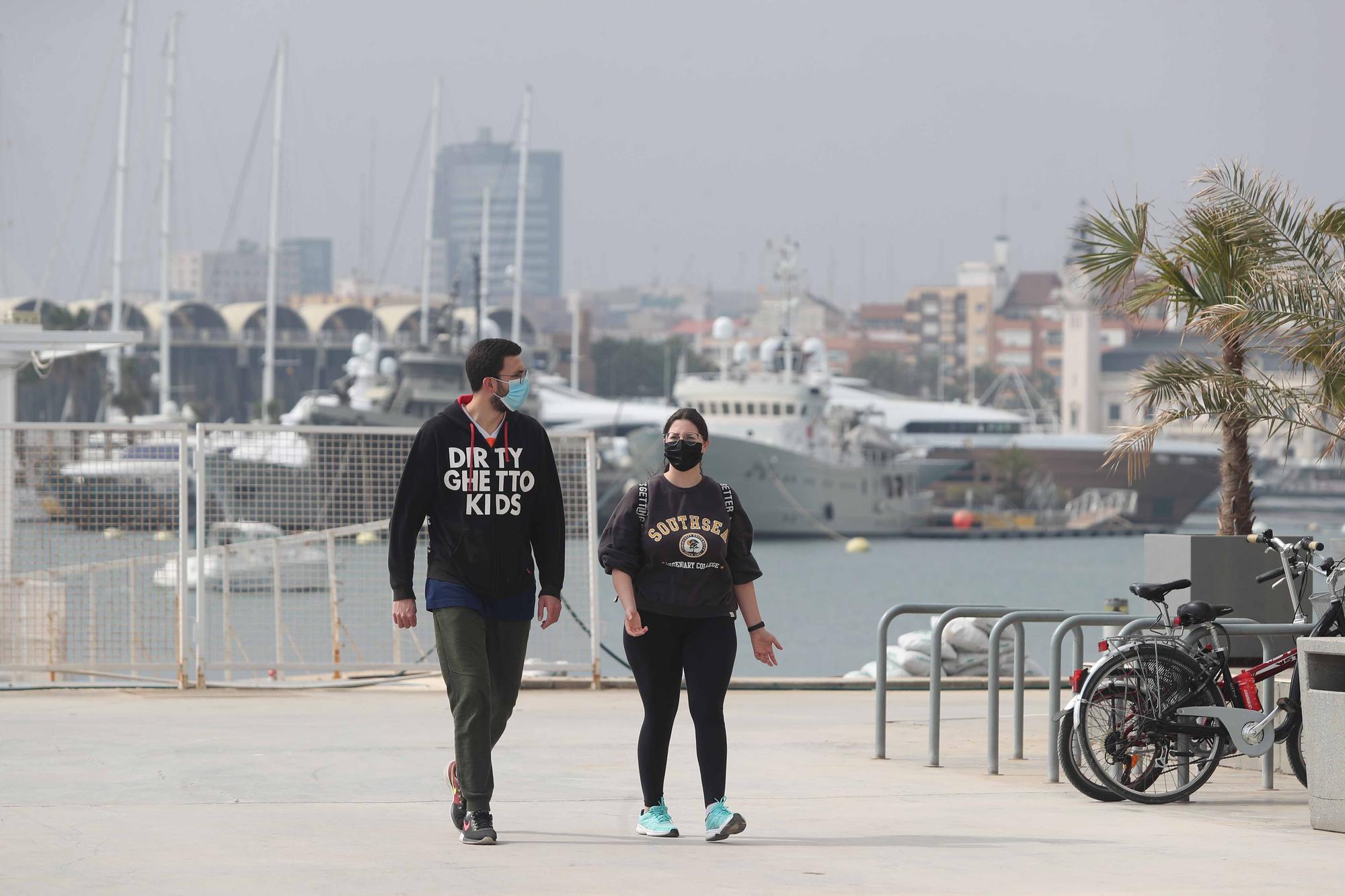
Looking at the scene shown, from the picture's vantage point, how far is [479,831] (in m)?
6.11

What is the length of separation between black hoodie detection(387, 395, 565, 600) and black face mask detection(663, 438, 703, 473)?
42 cm

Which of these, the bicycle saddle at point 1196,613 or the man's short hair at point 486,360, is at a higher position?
the man's short hair at point 486,360

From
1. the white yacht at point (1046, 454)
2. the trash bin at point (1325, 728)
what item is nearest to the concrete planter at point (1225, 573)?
the trash bin at point (1325, 728)

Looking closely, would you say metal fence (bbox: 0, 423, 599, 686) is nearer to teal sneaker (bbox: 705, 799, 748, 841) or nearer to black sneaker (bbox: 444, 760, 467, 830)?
black sneaker (bbox: 444, 760, 467, 830)

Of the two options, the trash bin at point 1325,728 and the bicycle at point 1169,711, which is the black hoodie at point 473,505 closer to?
the bicycle at point 1169,711

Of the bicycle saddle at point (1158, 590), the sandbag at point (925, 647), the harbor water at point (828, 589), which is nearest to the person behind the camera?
the bicycle saddle at point (1158, 590)

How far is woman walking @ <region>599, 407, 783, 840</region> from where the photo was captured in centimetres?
634

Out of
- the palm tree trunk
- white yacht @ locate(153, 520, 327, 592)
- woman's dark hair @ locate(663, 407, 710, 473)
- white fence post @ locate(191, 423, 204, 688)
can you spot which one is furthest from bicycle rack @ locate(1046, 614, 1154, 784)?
white yacht @ locate(153, 520, 327, 592)

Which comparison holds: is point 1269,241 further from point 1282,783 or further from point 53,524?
point 53,524

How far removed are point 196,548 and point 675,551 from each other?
5.63 meters

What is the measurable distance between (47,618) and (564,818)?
572 centimetres

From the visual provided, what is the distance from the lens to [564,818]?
6852 millimetres

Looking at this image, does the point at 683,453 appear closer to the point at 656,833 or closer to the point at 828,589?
the point at 656,833

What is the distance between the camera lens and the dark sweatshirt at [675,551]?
20.8 feet
